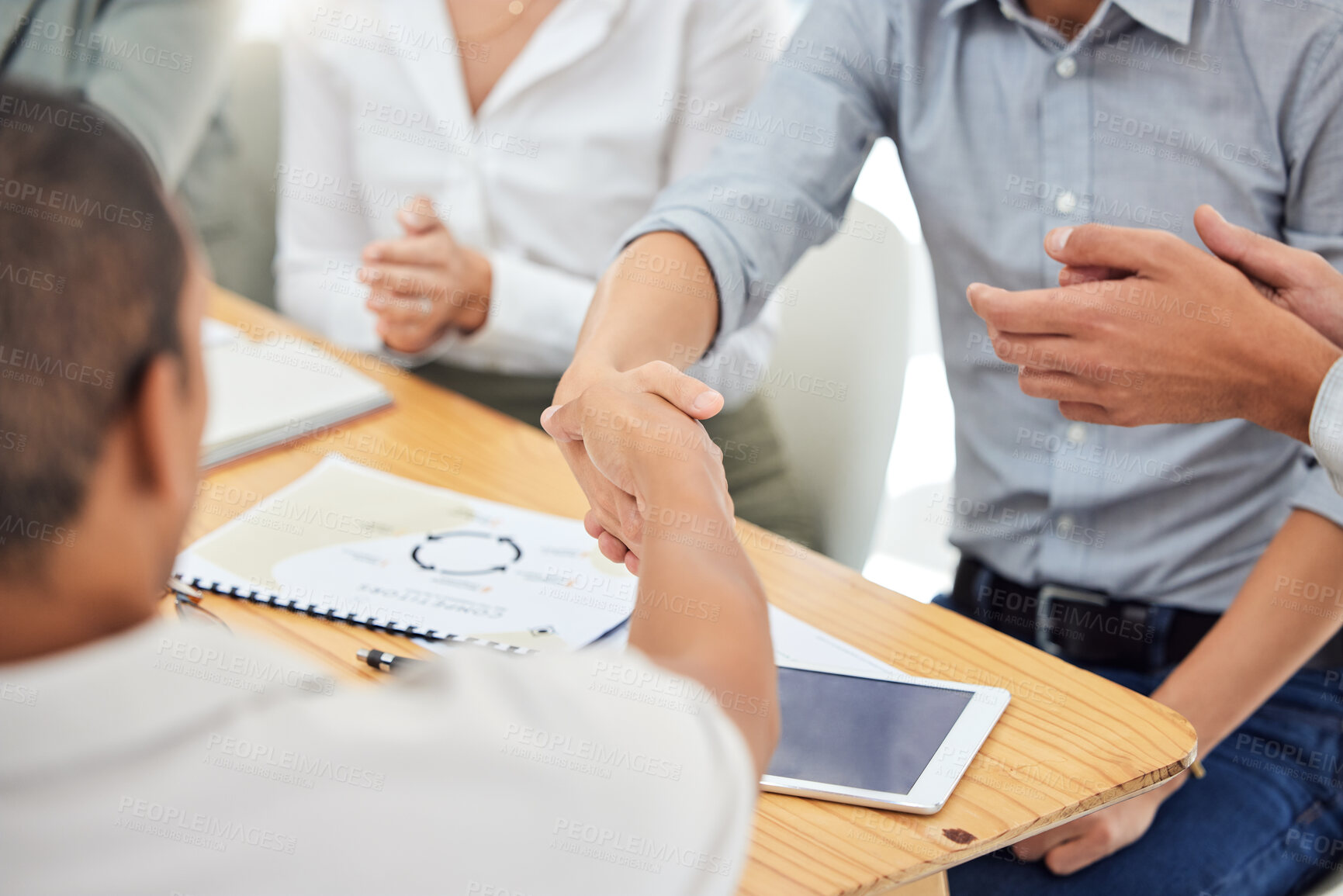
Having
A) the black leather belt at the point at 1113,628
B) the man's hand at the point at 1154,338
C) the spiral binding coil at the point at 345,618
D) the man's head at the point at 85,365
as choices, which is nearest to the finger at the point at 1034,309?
the man's hand at the point at 1154,338

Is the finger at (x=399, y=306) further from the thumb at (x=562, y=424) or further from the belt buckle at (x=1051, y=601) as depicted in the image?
the belt buckle at (x=1051, y=601)

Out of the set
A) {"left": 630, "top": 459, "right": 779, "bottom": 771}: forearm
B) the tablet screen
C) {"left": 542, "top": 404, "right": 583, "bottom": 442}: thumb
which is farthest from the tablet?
{"left": 542, "top": 404, "right": 583, "bottom": 442}: thumb

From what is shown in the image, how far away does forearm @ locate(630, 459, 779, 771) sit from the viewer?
517 millimetres

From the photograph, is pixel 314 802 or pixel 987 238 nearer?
pixel 314 802

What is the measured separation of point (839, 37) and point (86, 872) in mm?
1033

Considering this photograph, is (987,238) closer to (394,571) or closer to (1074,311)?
(1074,311)

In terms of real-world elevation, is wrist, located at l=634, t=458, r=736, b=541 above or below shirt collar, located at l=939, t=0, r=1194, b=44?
below

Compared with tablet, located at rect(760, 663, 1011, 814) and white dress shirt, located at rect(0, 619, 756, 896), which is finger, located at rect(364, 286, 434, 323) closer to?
tablet, located at rect(760, 663, 1011, 814)

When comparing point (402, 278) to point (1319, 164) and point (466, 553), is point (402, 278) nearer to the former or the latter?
point (466, 553)

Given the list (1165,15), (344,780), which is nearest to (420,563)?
(344,780)

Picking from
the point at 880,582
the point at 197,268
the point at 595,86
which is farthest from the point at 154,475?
the point at 595,86

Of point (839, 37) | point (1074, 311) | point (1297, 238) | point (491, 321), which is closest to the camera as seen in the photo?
point (1074, 311)

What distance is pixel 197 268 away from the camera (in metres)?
0.46

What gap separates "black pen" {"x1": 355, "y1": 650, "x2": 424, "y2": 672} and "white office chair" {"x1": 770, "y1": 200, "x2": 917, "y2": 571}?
0.70 m
